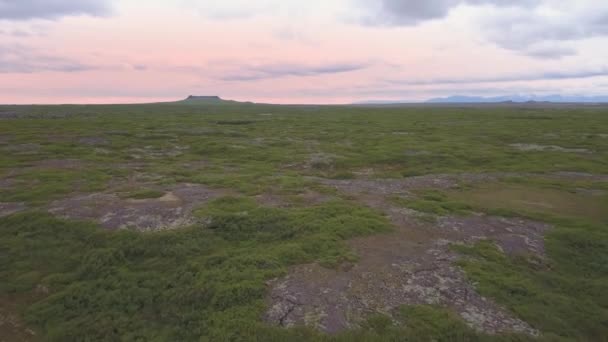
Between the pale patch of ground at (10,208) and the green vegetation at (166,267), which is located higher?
the pale patch of ground at (10,208)

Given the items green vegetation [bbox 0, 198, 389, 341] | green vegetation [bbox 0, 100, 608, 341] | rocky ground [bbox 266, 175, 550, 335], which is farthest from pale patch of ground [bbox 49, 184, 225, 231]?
rocky ground [bbox 266, 175, 550, 335]

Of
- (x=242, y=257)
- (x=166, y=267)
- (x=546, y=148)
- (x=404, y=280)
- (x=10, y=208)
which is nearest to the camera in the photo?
(x=404, y=280)

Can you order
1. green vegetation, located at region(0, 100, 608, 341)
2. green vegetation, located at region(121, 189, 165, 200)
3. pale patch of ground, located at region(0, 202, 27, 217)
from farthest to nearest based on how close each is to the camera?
green vegetation, located at region(121, 189, 165, 200) → pale patch of ground, located at region(0, 202, 27, 217) → green vegetation, located at region(0, 100, 608, 341)

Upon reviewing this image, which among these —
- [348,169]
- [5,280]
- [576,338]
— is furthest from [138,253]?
[348,169]

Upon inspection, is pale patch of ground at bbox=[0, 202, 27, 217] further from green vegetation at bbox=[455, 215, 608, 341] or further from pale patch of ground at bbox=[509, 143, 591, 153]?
pale patch of ground at bbox=[509, 143, 591, 153]

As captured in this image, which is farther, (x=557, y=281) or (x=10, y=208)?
(x=10, y=208)

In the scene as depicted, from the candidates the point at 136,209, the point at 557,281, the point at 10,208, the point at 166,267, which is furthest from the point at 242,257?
the point at 10,208

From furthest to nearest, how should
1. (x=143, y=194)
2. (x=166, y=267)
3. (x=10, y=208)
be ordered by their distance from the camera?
(x=143, y=194), (x=10, y=208), (x=166, y=267)

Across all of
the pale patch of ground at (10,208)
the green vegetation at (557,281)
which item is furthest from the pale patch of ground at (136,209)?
the green vegetation at (557,281)

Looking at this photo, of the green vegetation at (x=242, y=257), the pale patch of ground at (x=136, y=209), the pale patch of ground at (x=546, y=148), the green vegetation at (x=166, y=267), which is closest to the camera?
the green vegetation at (x=242, y=257)

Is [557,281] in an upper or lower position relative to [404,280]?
lower

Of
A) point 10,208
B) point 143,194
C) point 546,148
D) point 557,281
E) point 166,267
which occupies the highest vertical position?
point 546,148

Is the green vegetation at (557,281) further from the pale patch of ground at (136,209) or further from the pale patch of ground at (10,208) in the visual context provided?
the pale patch of ground at (10,208)

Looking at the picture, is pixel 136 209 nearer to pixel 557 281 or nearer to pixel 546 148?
pixel 557 281
